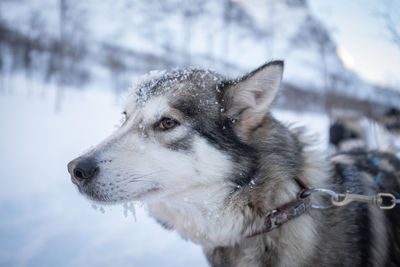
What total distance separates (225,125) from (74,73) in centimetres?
2604

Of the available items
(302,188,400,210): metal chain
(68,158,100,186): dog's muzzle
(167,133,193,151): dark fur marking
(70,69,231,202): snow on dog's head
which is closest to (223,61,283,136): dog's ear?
(70,69,231,202): snow on dog's head

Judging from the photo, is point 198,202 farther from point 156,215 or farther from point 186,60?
point 186,60

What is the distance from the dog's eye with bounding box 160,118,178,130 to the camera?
5.74 ft

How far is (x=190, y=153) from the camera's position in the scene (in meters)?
1.65

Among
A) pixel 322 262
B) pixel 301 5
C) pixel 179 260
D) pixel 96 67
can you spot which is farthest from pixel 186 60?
pixel 96 67

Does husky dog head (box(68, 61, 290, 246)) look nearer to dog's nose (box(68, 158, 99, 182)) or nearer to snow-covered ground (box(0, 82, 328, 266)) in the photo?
dog's nose (box(68, 158, 99, 182))

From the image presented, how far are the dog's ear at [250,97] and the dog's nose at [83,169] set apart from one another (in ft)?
3.29

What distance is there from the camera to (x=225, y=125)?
5.80 feet

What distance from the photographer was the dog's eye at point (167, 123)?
1749 millimetres

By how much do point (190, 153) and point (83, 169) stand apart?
27.3 inches

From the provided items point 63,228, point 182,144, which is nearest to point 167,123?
point 182,144

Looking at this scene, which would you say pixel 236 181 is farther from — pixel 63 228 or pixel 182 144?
pixel 63 228

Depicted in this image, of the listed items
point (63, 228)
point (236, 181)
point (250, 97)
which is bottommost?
point (63, 228)

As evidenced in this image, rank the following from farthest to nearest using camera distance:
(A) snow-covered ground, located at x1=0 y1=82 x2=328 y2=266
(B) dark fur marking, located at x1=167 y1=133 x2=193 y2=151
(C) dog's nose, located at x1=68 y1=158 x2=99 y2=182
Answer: (A) snow-covered ground, located at x1=0 y1=82 x2=328 y2=266 → (B) dark fur marking, located at x1=167 y1=133 x2=193 y2=151 → (C) dog's nose, located at x1=68 y1=158 x2=99 y2=182
